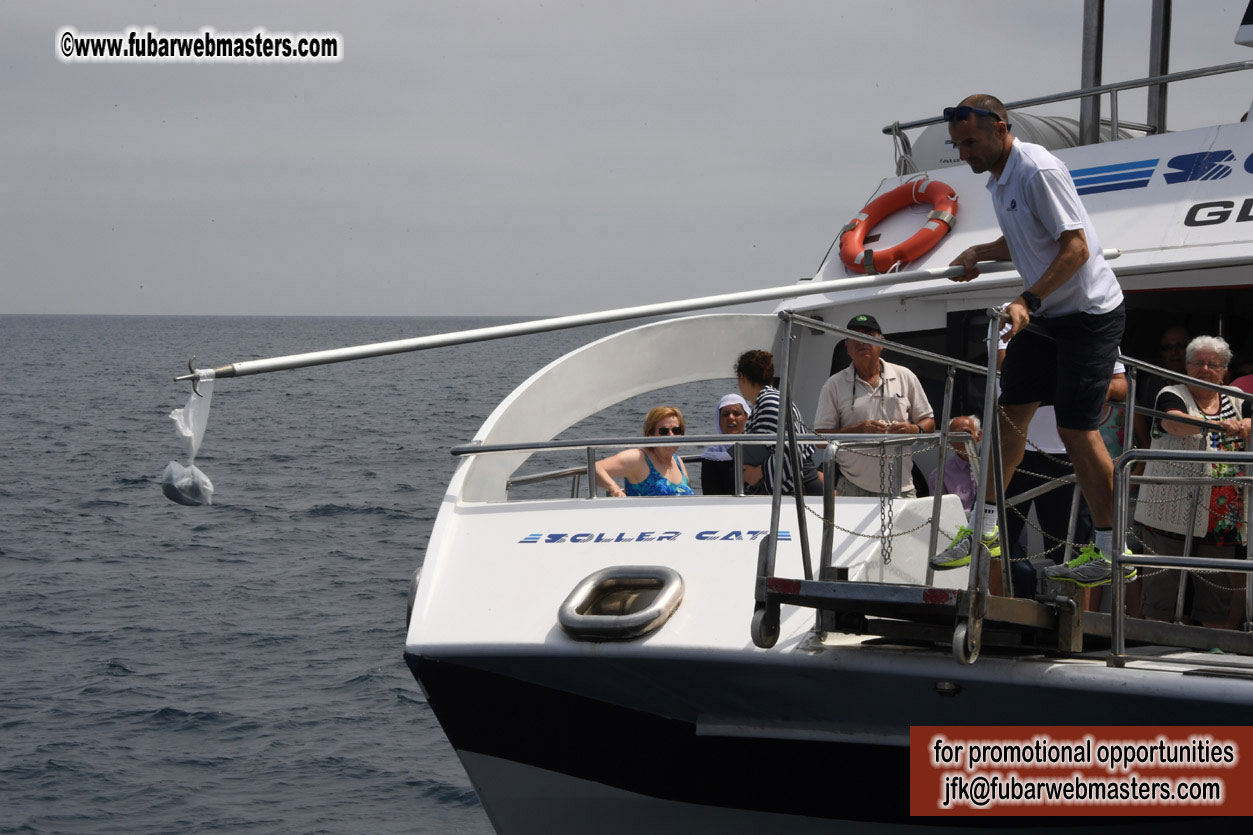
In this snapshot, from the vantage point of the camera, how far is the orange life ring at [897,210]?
7238mm

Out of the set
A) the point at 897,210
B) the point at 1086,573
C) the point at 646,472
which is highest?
the point at 897,210

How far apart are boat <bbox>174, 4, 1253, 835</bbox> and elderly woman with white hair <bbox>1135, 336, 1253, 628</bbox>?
65cm

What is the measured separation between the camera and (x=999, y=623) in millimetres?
4027

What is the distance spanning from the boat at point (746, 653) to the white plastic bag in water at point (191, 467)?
0.12 meters

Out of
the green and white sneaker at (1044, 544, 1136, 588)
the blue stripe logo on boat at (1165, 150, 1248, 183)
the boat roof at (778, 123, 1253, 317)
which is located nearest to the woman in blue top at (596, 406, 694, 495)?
the boat roof at (778, 123, 1253, 317)

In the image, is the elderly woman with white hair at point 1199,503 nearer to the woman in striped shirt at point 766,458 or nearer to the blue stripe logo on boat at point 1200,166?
the woman in striped shirt at point 766,458

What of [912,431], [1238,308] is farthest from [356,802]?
[1238,308]

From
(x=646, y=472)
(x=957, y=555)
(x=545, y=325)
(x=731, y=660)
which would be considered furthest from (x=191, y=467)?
(x=957, y=555)

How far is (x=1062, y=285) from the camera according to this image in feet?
13.7

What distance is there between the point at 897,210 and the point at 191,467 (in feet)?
15.1

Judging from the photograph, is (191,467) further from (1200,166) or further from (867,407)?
(1200,166)

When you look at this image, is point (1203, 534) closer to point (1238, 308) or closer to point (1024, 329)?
point (1024, 329)

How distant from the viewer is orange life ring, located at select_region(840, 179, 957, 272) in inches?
285

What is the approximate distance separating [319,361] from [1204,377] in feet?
10.3
